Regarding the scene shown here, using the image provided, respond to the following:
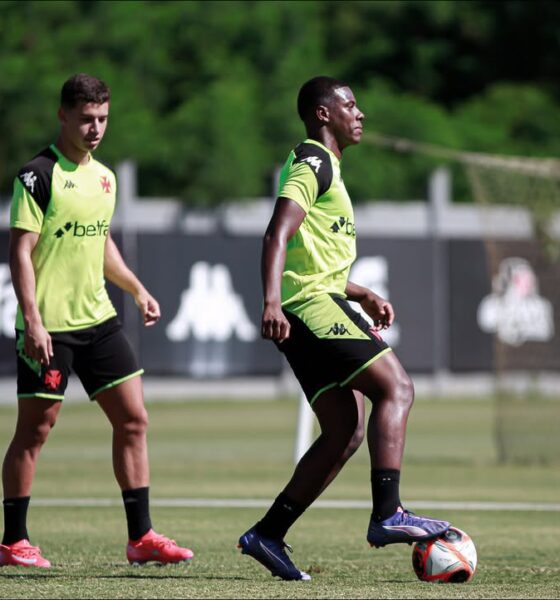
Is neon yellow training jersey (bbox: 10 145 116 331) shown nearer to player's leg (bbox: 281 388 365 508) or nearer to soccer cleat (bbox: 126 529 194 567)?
soccer cleat (bbox: 126 529 194 567)

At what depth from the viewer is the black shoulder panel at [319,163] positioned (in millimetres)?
7043

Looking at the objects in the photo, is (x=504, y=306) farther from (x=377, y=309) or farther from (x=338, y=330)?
(x=338, y=330)

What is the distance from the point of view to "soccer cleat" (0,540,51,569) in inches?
299

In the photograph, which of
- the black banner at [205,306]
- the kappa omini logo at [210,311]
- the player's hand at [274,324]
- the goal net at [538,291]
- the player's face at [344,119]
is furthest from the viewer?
the kappa omini logo at [210,311]

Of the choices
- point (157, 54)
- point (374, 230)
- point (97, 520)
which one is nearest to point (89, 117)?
point (97, 520)

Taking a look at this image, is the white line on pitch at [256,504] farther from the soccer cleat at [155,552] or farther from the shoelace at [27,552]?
the shoelace at [27,552]

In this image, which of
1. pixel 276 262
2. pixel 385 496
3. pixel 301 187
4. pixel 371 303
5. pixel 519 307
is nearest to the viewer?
pixel 276 262

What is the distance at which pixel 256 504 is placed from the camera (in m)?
11.3

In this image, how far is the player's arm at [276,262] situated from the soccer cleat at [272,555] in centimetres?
99

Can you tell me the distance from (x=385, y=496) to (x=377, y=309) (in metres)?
1.16

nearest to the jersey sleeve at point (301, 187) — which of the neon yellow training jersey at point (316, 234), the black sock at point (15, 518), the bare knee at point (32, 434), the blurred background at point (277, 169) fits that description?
the neon yellow training jersey at point (316, 234)

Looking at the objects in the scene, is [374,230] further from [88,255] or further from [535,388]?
[88,255]

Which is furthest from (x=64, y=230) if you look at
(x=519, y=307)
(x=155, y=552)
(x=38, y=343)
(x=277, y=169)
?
(x=277, y=169)

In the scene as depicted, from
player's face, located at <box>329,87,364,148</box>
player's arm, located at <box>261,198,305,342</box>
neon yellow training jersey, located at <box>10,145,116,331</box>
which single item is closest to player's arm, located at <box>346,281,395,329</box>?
player's face, located at <box>329,87,364,148</box>
